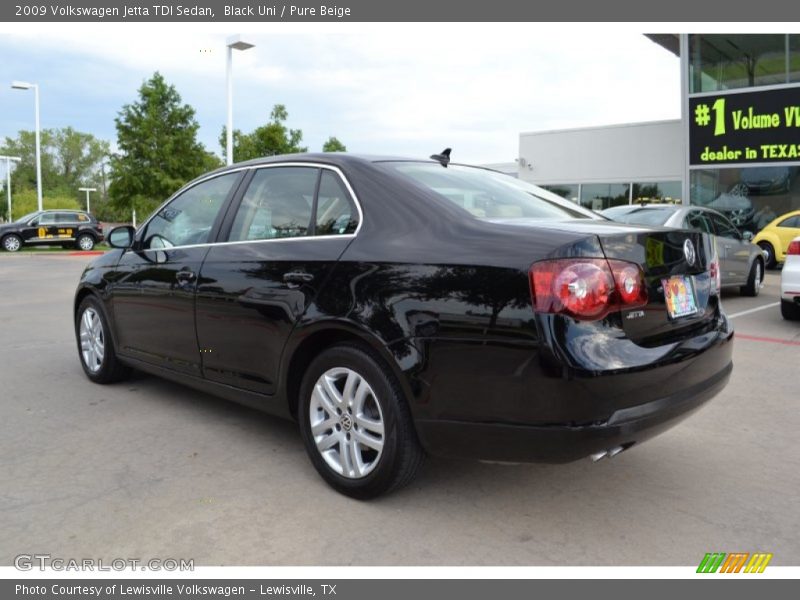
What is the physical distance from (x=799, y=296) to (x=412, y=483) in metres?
6.75

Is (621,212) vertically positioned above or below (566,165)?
below

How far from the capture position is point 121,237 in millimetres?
5012

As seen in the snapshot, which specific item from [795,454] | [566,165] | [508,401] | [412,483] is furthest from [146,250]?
[566,165]

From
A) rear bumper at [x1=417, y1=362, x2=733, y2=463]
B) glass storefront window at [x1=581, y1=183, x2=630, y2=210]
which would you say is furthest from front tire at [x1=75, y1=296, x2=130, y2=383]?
glass storefront window at [x1=581, y1=183, x2=630, y2=210]

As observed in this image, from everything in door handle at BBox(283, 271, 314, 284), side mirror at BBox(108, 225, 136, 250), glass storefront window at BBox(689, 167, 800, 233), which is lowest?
door handle at BBox(283, 271, 314, 284)

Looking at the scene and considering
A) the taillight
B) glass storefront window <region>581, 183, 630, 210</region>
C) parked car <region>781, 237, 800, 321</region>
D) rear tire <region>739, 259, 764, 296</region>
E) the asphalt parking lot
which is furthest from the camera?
glass storefront window <region>581, 183, 630, 210</region>

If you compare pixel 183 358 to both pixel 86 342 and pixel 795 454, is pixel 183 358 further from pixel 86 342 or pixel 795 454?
pixel 795 454

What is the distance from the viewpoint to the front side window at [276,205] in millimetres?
3766

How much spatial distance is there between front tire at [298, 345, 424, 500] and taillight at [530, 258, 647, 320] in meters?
0.80

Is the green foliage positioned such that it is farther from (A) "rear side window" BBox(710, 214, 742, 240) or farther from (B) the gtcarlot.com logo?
(B) the gtcarlot.com logo

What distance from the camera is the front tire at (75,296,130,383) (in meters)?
5.28

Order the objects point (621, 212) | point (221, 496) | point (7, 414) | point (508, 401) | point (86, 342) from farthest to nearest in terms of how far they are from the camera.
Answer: point (621, 212) → point (86, 342) → point (7, 414) → point (221, 496) → point (508, 401)

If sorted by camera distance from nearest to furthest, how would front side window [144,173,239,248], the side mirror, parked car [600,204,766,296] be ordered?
front side window [144,173,239,248] → the side mirror → parked car [600,204,766,296]

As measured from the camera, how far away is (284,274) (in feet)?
11.8
